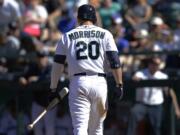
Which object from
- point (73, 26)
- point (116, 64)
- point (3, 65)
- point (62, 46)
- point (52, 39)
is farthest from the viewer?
point (52, 39)

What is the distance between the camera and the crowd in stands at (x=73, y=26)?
478 inches

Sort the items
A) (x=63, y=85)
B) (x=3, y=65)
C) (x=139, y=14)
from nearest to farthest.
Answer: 1. (x=63, y=85)
2. (x=3, y=65)
3. (x=139, y=14)

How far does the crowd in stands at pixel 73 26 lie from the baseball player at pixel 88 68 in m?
2.60

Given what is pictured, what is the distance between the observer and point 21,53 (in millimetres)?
12711

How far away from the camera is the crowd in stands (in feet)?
39.8

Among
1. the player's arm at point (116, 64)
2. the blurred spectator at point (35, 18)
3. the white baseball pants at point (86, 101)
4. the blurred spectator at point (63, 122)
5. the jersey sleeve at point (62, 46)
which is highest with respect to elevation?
the blurred spectator at point (35, 18)

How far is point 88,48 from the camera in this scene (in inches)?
328

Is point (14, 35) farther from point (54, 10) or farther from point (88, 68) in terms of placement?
point (88, 68)

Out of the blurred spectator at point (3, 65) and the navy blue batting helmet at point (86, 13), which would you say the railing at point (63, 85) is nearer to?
the blurred spectator at point (3, 65)

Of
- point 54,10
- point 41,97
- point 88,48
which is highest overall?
point 54,10

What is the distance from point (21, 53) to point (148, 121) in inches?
122

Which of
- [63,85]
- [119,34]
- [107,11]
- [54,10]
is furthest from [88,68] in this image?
[54,10]

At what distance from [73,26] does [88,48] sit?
10.5 ft

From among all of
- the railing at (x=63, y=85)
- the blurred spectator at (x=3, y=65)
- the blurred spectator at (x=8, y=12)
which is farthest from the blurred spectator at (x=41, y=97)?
the blurred spectator at (x=8, y=12)
